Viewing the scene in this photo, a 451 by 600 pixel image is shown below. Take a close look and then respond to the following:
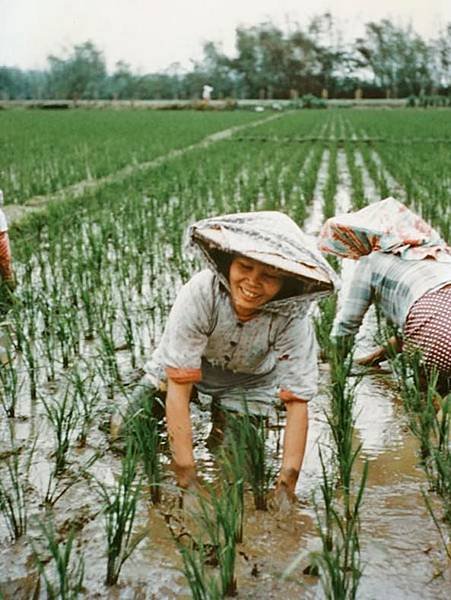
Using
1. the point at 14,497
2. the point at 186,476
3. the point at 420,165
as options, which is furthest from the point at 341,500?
the point at 420,165

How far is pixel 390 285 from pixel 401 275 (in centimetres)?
9

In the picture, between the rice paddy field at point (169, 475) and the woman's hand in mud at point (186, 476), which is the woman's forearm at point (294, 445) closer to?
the rice paddy field at point (169, 475)

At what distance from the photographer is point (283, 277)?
2148mm

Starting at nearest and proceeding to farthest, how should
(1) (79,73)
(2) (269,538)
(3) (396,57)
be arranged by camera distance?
1. (2) (269,538)
2. (1) (79,73)
3. (3) (396,57)

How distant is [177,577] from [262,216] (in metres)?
0.91

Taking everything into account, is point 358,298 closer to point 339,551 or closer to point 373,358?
point 373,358

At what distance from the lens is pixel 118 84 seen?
6047cm

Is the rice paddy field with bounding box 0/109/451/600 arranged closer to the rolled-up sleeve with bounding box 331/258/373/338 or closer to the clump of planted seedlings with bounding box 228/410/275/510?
the clump of planted seedlings with bounding box 228/410/275/510

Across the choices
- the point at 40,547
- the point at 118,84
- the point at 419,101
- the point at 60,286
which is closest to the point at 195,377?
the point at 40,547

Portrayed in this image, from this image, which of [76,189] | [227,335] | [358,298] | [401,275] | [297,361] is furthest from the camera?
[76,189]

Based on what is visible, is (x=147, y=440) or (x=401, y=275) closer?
(x=147, y=440)

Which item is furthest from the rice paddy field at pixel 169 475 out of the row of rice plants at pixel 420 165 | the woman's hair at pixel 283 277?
the row of rice plants at pixel 420 165

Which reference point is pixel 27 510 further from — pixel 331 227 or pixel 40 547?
pixel 331 227

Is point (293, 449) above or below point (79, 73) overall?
below
